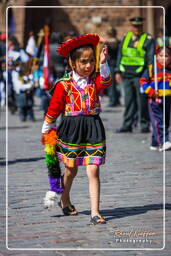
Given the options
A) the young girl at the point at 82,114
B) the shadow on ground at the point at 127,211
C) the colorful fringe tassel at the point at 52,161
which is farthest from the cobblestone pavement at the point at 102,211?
the young girl at the point at 82,114

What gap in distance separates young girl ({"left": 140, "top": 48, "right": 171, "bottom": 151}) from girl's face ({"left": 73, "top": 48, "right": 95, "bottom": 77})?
462 centimetres

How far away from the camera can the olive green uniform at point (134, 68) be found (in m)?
13.4

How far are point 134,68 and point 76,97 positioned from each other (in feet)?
23.5

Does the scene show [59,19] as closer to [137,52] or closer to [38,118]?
[38,118]

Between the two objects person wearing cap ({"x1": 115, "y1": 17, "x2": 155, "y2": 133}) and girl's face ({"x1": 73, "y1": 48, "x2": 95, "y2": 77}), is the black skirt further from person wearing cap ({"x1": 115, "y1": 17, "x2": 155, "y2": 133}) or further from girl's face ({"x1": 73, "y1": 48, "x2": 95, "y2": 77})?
person wearing cap ({"x1": 115, "y1": 17, "x2": 155, "y2": 133})

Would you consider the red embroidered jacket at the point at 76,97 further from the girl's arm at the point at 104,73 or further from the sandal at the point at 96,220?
the sandal at the point at 96,220

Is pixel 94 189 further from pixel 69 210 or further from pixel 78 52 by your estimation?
pixel 78 52

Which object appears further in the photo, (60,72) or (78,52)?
(60,72)

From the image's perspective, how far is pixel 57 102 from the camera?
662 cm

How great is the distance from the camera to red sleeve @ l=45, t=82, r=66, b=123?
6598 millimetres

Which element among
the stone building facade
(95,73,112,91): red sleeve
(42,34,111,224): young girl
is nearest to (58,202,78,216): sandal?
(42,34,111,224): young girl

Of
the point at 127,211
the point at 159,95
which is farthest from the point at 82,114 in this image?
the point at 159,95

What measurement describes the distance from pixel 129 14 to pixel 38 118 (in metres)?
20.0

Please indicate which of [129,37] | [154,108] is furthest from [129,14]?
[154,108]
